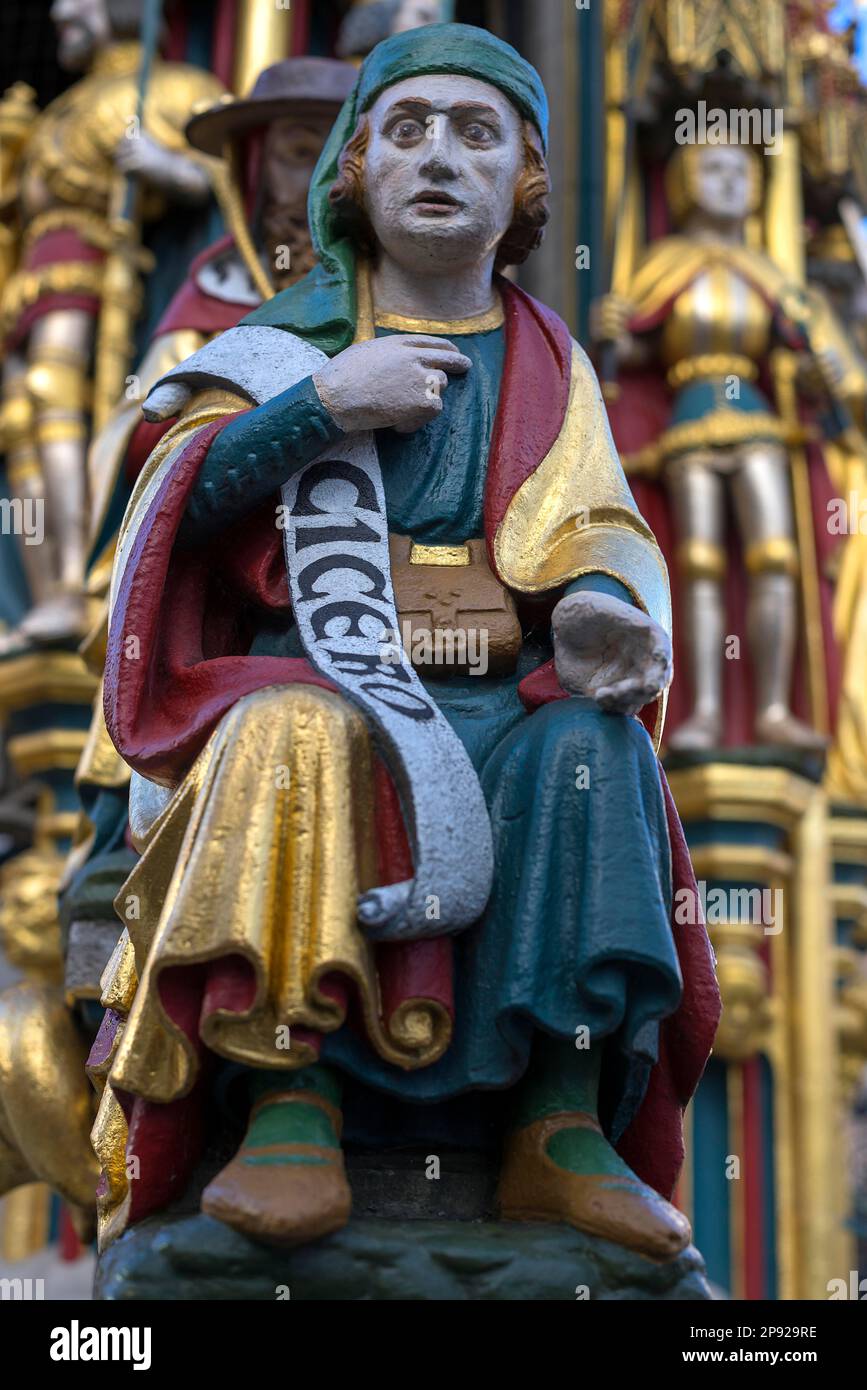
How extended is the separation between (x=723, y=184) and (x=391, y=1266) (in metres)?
5.90

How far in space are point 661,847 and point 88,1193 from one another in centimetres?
164

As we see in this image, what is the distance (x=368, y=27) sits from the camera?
6789mm

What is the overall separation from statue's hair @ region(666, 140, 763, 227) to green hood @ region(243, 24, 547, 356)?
4.54 meters

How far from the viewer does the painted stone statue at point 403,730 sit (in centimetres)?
293

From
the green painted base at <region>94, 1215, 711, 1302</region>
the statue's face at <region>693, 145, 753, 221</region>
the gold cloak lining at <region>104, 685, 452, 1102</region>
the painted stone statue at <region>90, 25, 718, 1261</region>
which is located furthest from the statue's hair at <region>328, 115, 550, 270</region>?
the statue's face at <region>693, 145, 753, 221</region>

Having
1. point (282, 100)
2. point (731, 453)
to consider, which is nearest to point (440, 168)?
point (282, 100)

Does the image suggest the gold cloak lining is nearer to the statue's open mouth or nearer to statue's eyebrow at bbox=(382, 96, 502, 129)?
the statue's open mouth

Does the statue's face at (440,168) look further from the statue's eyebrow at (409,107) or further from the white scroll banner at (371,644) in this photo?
the white scroll banner at (371,644)

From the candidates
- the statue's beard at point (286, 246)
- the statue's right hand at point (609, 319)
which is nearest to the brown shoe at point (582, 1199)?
the statue's beard at point (286, 246)

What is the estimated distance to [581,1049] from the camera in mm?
3035

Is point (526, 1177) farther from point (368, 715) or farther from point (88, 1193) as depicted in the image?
point (88, 1193)

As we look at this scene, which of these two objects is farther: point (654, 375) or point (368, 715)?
point (654, 375)

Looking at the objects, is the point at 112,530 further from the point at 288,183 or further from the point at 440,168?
the point at 440,168
